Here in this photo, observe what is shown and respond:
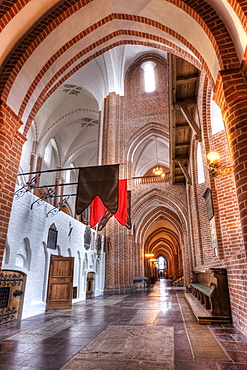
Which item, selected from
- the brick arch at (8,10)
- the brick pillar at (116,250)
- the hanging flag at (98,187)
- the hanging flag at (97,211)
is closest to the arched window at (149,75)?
the brick pillar at (116,250)

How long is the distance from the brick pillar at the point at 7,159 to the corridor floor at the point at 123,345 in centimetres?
160

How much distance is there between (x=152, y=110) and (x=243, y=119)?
613 inches

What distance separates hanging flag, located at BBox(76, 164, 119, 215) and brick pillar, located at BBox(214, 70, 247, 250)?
2767mm

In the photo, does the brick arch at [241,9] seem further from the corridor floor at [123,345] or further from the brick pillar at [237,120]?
the corridor floor at [123,345]

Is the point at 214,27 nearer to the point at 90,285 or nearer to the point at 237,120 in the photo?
the point at 237,120

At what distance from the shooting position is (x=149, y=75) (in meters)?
20.2

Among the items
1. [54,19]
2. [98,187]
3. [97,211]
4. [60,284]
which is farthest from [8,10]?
[60,284]

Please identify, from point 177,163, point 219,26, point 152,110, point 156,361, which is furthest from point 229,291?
point 152,110

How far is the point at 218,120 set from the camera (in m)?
6.29

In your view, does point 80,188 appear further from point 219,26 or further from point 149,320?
point 219,26

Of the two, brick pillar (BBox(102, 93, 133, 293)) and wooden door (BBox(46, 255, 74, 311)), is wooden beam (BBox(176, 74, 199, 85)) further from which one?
brick pillar (BBox(102, 93, 133, 293))

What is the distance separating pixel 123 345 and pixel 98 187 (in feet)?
10.2

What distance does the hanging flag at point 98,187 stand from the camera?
5.50 m

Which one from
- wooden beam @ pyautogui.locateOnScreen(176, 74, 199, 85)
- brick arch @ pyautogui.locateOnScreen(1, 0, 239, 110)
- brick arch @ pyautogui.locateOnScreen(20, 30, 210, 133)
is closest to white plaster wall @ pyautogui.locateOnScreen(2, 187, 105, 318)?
brick arch @ pyautogui.locateOnScreen(20, 30, 210, 133)
